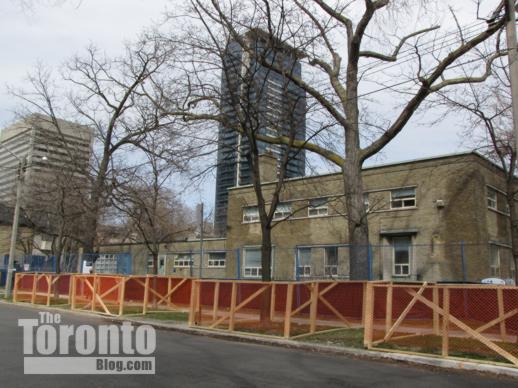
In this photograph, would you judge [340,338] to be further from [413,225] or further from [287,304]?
[413,225]

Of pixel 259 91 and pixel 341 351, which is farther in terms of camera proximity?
pixel 259 91

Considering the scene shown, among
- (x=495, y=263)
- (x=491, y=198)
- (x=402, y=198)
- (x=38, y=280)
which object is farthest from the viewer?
(x=491, y=198)

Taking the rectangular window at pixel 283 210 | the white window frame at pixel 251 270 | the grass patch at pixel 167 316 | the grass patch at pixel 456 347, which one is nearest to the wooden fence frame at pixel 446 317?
the grass patch at pixel 456 347

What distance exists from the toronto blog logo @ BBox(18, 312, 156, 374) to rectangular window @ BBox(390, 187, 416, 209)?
55.8 ft

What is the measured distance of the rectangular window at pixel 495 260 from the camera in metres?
25.8

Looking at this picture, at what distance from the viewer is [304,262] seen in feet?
97.4

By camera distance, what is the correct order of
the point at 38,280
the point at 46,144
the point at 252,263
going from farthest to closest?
the point at 252,263
the point at 46,144
the point at 38,280

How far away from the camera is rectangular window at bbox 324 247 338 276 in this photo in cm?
2788

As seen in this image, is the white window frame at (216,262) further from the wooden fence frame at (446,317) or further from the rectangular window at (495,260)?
the wooden fence frame at (446,317)

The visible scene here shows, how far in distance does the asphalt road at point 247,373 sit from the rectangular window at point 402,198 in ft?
56.2

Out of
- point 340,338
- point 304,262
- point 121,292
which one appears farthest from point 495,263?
point 121,292

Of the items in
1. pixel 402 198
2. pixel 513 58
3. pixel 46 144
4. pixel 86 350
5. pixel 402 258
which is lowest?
pixel 86 350

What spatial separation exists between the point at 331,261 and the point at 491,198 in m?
9.12

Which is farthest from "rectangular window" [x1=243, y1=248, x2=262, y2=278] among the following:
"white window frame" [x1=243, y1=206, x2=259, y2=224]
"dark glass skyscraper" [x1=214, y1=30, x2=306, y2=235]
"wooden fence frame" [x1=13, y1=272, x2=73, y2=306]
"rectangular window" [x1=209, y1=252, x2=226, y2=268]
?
"dark glass skyscraper" [x1=214, y1=30, x2=306, y2=235]
